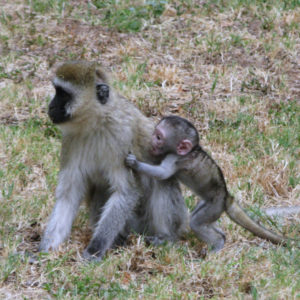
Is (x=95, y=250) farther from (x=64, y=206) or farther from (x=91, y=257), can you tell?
(x=64, y=206)

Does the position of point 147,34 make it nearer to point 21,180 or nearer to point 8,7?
point 8,7

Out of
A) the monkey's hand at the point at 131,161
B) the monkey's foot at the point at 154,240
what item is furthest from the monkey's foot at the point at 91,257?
the monkey's hand at the point at 131,161

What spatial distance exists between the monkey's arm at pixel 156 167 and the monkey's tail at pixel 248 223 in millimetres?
546

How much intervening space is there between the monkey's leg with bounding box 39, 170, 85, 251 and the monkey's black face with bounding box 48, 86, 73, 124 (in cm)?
53

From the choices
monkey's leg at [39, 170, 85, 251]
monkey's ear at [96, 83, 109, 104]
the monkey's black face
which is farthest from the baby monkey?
the monkey's black face

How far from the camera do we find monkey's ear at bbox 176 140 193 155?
5.49 m

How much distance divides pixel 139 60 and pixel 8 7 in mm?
2396

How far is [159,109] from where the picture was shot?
808cm

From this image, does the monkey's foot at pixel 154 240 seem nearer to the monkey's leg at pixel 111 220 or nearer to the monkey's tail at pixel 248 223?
the monkey's leg at pixel 111 220

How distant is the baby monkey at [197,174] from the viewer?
5508 mm

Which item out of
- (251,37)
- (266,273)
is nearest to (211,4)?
(251,37)

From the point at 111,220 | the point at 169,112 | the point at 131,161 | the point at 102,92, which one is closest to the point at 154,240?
the point at 111,220

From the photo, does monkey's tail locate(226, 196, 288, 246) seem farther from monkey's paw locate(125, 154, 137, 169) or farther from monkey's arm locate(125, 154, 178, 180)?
monkey's paw locate(125, 154, 137, 169)

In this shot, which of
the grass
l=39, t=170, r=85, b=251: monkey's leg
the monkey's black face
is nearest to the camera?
the grass
